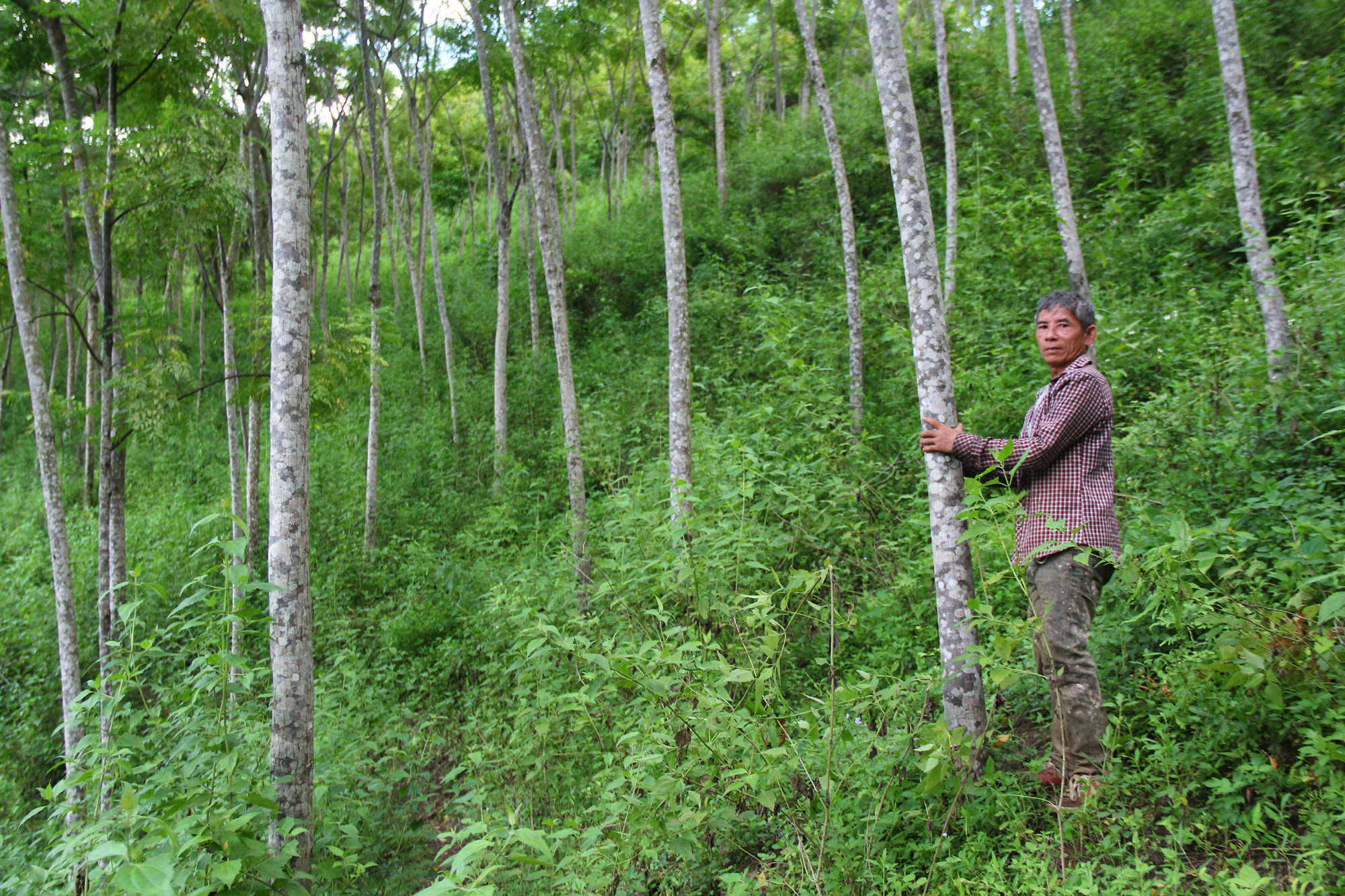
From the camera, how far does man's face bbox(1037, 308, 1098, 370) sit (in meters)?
3.24

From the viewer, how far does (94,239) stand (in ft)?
22.9

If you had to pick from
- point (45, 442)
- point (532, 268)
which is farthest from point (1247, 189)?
point (45, 442)

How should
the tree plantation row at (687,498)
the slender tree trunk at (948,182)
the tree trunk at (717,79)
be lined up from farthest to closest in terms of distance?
the tree trunk at (717,79) < the slender tree trunk at (948,182) < the tree plantation row at (687,498)

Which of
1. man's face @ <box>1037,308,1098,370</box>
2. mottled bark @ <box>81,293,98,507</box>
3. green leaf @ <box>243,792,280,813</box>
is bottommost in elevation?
green leaf @ <box>243,792,280,813</box>

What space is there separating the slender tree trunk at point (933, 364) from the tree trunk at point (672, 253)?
9.02ft

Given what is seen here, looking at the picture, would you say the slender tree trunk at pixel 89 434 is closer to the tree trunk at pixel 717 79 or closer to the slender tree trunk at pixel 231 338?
the slender tree trunk at pixel 231 338

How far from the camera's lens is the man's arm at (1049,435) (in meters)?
3.06

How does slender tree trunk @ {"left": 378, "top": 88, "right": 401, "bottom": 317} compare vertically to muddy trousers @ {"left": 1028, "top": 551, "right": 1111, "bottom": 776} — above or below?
above

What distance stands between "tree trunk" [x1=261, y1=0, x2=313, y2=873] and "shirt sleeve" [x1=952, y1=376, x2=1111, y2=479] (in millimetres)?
3203

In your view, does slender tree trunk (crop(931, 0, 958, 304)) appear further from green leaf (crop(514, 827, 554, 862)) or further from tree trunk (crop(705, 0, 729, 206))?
green leaf (crop(514, 827, 554, 862))

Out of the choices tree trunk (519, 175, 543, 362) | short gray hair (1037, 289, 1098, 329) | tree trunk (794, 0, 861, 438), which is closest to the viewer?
short gray hair (1037, 289, 1098, 329)

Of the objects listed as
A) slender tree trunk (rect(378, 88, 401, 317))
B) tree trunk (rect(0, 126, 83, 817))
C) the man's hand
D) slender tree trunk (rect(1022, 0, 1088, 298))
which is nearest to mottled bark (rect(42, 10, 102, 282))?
tree trunk (rect(0, 126, 83, 817))

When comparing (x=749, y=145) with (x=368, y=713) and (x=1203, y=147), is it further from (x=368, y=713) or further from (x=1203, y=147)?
(x=368, y=713)

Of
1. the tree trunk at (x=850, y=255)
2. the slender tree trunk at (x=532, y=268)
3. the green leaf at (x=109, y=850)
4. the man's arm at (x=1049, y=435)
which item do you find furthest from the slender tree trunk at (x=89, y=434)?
the man's arm at (x=1049, y=435)
